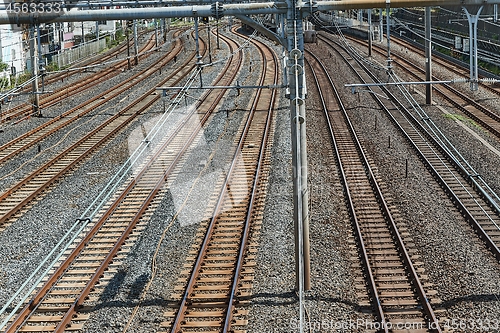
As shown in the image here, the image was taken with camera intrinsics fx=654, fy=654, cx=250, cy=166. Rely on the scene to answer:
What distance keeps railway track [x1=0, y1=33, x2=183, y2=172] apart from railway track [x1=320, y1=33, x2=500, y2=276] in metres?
10.2

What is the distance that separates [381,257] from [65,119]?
557 inches

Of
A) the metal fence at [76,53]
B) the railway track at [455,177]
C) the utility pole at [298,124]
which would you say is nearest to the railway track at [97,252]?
the utility pole at [298,124]

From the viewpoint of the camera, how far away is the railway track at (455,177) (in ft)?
36.7

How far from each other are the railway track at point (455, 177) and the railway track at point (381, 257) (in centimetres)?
138

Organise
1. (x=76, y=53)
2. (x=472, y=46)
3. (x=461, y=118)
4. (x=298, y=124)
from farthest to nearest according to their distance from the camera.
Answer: (x=76, y=53) < (x=461, y=118) < (x=472, y=46) < (x=298, y=124)

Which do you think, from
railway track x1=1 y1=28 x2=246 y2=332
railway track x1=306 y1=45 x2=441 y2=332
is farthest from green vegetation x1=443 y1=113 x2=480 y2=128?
railway track x1=1 y1=28 x2=246 y2=332

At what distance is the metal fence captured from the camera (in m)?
35.6

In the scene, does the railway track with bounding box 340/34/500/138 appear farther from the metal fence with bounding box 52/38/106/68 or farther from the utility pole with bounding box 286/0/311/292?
the metal fence with bounding box 52/38/106/68

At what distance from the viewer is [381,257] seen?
397 inches

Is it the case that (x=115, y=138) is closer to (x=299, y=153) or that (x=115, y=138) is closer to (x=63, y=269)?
(x=63, y=269)

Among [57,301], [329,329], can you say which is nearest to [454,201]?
[329,329]

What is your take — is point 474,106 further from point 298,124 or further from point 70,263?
point 70,263

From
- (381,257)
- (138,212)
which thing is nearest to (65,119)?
(138,212)

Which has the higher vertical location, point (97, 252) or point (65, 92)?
point (65, 92)
